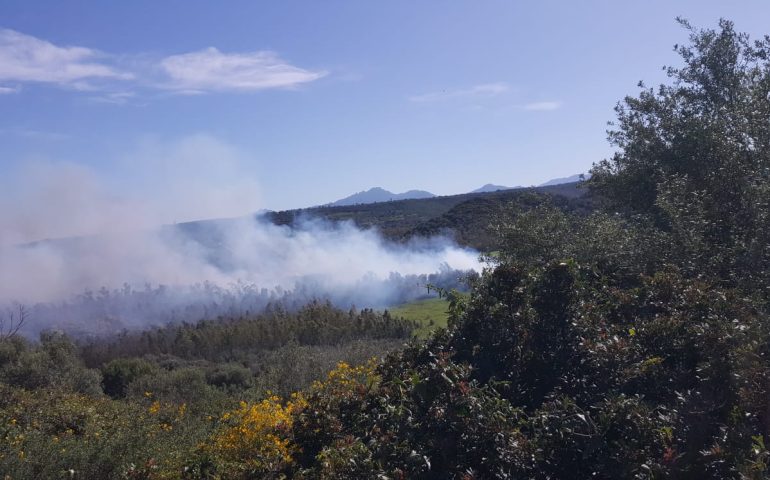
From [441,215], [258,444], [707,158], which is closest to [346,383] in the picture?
[258,444]

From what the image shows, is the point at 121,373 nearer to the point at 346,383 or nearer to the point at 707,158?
the point at 346,383

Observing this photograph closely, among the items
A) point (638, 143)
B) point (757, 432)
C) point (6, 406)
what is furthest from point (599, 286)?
point (6, 406)

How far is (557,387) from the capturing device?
15.4ft

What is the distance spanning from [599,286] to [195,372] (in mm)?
11094

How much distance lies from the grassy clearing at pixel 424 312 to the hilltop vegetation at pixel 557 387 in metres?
10.3

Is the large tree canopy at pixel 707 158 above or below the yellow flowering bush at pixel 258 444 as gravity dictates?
above

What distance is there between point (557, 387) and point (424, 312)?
66.9 ft

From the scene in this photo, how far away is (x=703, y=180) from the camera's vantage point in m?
10.5

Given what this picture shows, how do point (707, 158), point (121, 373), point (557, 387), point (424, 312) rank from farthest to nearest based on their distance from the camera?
point (424, 312) → point (121, 373) → point (707, 158) → point (557, 387)

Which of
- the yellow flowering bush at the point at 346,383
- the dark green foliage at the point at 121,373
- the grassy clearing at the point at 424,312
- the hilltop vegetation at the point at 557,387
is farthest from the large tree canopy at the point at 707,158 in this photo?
the dark green foliage at the point at 121,373

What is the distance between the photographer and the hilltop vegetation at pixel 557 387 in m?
3.82

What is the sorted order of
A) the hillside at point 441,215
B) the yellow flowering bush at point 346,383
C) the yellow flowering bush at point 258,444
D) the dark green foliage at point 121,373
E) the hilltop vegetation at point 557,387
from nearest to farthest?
1. the hilltop vegetation at point 557,387
2. the yellow flowering bush at point 258,444
3. the yellow flowering bush at point 346,383
4. the dark green foliage at point 121,373
5. the hillside at point 441,215

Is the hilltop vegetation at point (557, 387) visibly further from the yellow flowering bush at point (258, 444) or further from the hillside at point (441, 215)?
the hillside at point (441, 215)

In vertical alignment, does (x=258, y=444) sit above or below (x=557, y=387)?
below
